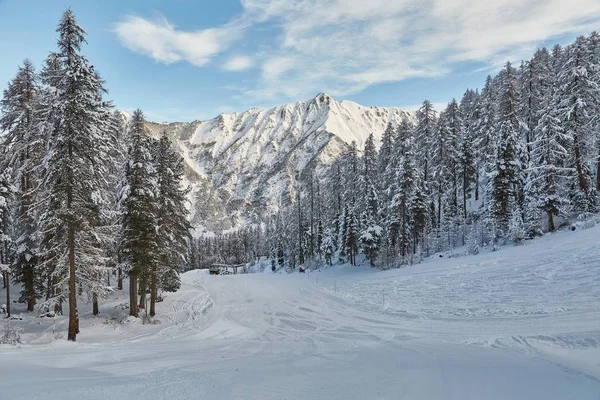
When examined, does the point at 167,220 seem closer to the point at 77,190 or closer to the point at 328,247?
the point at 77,190

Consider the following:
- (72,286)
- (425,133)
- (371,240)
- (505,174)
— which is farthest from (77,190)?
(425,133)

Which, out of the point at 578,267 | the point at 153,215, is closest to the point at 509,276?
the point at 578,267

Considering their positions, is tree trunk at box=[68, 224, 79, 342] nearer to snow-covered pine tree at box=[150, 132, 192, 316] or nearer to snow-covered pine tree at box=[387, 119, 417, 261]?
Answer: snow-covered pine tree at box=[150, 132, 192, 316]

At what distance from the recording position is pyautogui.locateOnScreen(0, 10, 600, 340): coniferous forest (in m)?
16.3

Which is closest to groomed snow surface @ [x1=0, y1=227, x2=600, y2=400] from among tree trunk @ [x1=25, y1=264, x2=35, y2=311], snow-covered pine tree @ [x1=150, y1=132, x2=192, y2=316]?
snow-covered pine tree @ [x1=150, y1=132, x2=192, y2=316]

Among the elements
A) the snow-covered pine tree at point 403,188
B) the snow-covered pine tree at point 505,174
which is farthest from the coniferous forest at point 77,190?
the snow-covered pine tree at point 505,174

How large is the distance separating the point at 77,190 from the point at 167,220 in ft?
30.1

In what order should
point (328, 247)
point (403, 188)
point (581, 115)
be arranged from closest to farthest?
point (581, 115) → point (403, 188) → point (328, 247)

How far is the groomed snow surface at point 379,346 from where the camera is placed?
268 inches

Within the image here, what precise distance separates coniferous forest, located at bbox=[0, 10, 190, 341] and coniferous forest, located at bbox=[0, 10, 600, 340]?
0.08m

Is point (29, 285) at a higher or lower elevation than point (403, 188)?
lower

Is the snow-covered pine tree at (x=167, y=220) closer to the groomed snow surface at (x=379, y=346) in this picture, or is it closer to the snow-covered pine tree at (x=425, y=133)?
the groomed snow surface at (x=379, y=346)

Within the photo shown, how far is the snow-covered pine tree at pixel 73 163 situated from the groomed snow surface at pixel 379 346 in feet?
13.0

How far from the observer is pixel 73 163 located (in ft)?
52.8
